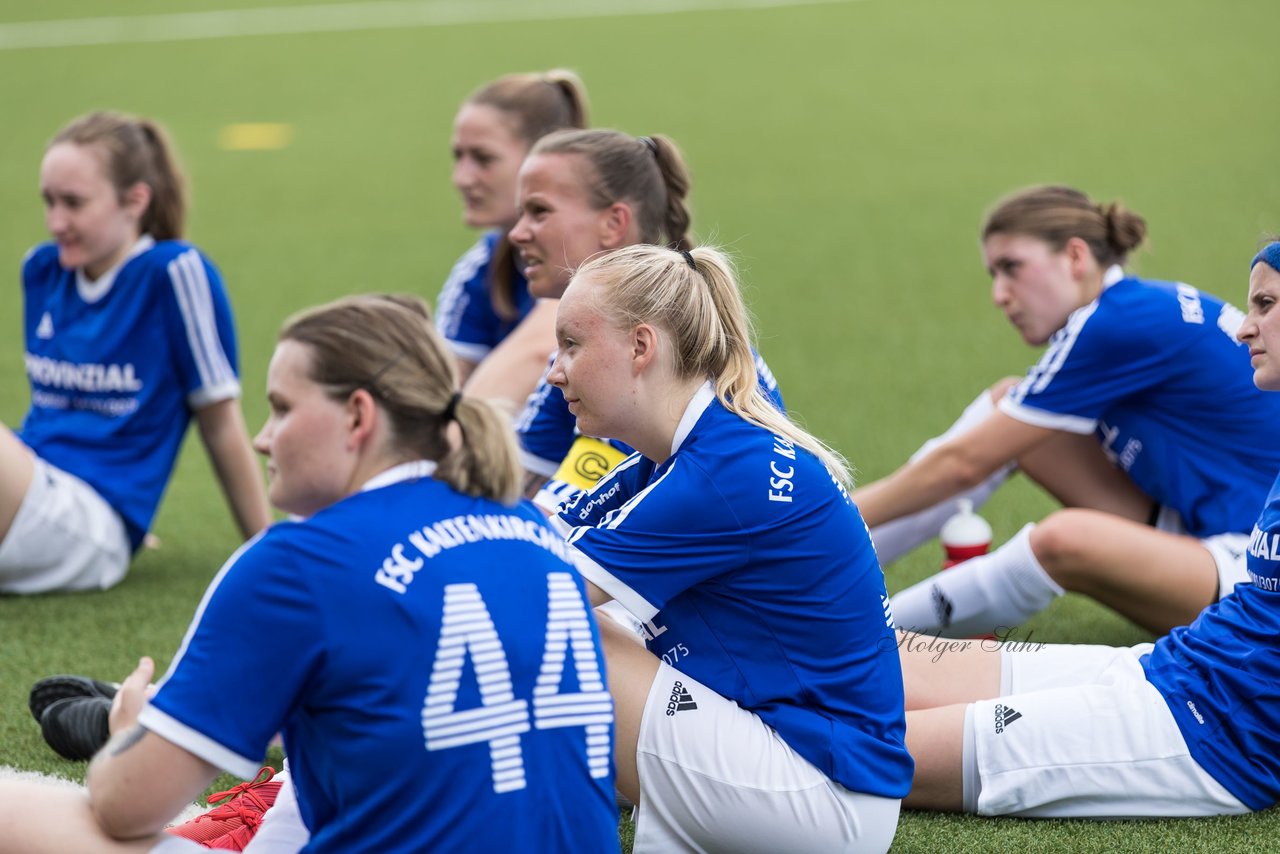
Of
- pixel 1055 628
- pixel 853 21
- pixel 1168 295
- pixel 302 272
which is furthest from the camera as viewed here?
pixel 853 21

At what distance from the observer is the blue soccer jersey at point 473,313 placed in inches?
195

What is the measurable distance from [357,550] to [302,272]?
716 cm

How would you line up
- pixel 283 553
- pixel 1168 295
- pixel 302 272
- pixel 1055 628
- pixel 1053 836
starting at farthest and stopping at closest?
pixel 302 272 < pixel 1055 628 < pixel 1168 295 < pixel 1053 836 < pixel 283 553

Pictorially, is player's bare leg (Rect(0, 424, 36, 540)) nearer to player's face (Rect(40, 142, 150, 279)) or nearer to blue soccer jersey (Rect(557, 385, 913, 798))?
player's face (Rect(40, 142, 150, 279))

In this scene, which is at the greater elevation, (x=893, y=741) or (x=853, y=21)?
(x=853, y=21)

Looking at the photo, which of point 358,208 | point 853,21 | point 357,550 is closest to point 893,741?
point 357,550

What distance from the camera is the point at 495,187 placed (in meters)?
4.86

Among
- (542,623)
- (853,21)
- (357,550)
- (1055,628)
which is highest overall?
(853,21)

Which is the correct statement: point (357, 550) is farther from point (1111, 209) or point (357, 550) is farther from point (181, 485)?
point (181, 485)

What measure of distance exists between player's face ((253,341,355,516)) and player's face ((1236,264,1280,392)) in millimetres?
1780

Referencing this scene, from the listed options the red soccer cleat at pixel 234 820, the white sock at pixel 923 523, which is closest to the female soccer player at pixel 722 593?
the red soccer cleat at pixel 234 820

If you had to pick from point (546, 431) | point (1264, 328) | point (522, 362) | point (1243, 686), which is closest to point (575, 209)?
point (546, 431)

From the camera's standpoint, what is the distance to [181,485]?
6051mm

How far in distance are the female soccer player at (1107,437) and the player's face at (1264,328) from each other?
0.80 meters
